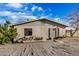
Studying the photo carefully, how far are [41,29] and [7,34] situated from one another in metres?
0.83

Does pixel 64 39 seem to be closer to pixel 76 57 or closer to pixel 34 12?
pixel 76 57

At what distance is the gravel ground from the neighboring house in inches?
7.6

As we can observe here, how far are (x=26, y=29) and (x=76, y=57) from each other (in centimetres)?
138

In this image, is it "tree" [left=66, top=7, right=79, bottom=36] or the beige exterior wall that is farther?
Result: the beige exterior wall

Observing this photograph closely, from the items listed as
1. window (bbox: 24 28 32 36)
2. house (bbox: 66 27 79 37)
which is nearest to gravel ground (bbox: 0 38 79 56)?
house (bbox: 66 27 79 37)

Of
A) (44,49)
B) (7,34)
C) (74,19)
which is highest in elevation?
(74,19)

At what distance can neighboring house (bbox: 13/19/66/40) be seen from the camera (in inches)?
231

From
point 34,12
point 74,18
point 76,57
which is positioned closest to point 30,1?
point 34,12

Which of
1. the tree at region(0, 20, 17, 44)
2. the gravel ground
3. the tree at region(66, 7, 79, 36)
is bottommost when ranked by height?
the gravel ground

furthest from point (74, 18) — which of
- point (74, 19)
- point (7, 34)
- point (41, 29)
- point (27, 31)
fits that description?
point (7, 34)

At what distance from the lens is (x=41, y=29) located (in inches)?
233

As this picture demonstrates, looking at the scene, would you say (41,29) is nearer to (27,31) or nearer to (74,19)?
(27,31)

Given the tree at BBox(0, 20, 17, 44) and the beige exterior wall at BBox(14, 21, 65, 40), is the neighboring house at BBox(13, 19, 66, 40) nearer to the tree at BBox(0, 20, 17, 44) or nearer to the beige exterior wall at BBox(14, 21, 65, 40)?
the beige exterior wall at BBox(14, 21, 65, 40)

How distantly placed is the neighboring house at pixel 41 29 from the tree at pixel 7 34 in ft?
0.41
